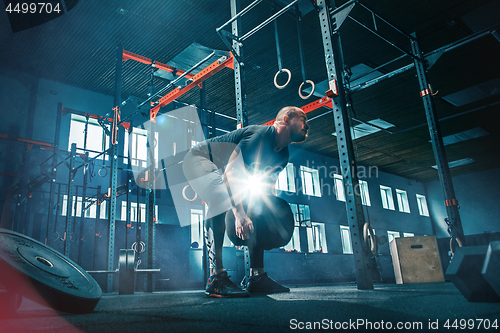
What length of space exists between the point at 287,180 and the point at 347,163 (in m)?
9.67

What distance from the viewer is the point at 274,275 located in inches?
401

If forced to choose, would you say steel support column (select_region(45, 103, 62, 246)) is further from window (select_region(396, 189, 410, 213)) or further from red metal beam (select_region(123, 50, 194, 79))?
window (select_region(396, 189, 410, 213))

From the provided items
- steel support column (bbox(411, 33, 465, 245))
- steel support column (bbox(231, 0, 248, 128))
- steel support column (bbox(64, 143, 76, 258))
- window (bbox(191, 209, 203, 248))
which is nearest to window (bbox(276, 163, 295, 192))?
window (bbox(191, 209, 203, 248))

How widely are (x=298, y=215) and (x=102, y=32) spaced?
814cm

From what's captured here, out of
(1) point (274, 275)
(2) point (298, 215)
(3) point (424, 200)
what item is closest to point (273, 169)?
(1) point (274, 275)

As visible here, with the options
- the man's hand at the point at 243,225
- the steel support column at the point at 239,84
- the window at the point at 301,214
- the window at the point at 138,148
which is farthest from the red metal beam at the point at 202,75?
the window at the point at 301,214

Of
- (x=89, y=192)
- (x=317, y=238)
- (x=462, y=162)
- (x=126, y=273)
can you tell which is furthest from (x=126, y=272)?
(x=462, y=162)

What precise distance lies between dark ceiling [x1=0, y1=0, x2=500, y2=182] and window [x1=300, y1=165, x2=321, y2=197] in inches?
105

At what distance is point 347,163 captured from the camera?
7.32 ft

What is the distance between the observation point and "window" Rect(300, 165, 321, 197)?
12484mm

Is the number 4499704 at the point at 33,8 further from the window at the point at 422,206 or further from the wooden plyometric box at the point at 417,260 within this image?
the window at the point at 422,206

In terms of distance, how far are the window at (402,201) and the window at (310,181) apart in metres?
5.88

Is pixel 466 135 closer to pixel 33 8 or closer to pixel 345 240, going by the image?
pixel 345 240

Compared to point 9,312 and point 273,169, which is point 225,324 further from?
point 273,169
